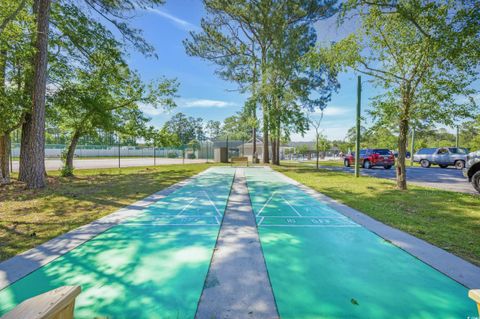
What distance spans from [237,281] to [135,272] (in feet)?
4.22

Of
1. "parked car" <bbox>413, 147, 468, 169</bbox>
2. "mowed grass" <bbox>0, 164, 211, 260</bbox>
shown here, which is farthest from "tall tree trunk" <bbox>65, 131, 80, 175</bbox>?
"parked car" <bbox>413, 147, 468, 169</bbox>

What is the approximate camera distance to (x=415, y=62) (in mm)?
8016

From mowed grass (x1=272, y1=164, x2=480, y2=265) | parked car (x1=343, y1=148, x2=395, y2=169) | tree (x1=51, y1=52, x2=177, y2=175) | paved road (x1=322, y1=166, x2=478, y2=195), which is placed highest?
tree (x1=51, y1=52, x2=177, y2=175)

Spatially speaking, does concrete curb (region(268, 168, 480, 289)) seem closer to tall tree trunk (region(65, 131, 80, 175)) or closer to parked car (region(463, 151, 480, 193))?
parked car (region(463, 151, 480, 193))

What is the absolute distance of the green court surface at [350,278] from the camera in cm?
224

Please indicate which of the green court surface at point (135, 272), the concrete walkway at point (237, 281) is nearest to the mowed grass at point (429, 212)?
the concrete walkway at point (237, 281)

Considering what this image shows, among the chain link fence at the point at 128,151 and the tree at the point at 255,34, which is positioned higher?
the tree at the point at 255,34

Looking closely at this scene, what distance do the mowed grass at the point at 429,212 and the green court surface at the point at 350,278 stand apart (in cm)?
97

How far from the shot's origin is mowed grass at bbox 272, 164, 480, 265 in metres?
3.86

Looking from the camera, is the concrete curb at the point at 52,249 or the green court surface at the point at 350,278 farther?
the concrete curb at the point at 52,249

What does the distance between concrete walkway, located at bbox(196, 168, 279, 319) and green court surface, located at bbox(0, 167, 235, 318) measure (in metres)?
0.13

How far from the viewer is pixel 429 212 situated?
5.78 meters

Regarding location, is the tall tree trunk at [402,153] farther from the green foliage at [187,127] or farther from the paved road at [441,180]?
the green foliage at [187,127]

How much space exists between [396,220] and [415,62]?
6176 mm
